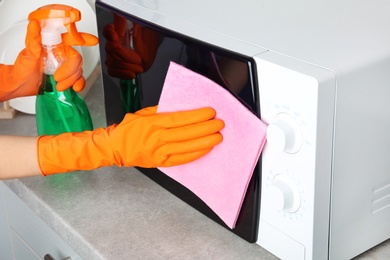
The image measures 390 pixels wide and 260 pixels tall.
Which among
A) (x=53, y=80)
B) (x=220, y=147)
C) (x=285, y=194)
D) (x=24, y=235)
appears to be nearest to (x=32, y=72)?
(x=53, y=80)

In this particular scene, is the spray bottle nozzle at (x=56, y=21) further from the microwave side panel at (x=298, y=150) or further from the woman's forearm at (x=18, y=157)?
the microwave side panel at (x=298, y=150)

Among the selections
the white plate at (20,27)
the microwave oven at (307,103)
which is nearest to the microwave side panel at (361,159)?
the microwave oven at (307,103)

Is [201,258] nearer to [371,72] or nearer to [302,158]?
[302,158]

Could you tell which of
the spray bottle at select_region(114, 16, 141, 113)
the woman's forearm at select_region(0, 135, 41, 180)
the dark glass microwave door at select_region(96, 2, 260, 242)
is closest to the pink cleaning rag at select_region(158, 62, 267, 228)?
the dark glass microwave door at select_region(96, 2, 260, 242)

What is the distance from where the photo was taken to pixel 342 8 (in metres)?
0.97

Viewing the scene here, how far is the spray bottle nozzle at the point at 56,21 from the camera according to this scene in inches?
43.3

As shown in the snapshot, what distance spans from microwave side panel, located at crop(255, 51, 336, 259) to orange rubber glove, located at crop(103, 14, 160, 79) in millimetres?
244

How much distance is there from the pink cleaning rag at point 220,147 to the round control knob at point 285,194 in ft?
0.14

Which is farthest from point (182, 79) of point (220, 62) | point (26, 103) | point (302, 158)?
point (26, 103)

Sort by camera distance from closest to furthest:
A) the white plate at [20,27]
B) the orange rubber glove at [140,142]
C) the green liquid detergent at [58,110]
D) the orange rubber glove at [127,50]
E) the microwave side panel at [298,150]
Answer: the microwave side panel at [298,150], the orange rubber glove at [140,142], the orange rubber glove at [127,50], the green liquid detergent at [58,110], the white plate at [20,27]

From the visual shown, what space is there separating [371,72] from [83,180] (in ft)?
1.84

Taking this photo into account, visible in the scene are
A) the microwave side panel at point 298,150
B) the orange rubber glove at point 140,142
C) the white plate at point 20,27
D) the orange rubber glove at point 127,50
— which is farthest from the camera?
the white plate at point 20,27

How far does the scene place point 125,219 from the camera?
1071 millimetres

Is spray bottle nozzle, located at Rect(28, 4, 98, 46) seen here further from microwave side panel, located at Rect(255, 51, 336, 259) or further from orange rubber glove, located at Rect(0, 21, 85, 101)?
microwave side panel, located at Rect(255, 51, 336, 259)
